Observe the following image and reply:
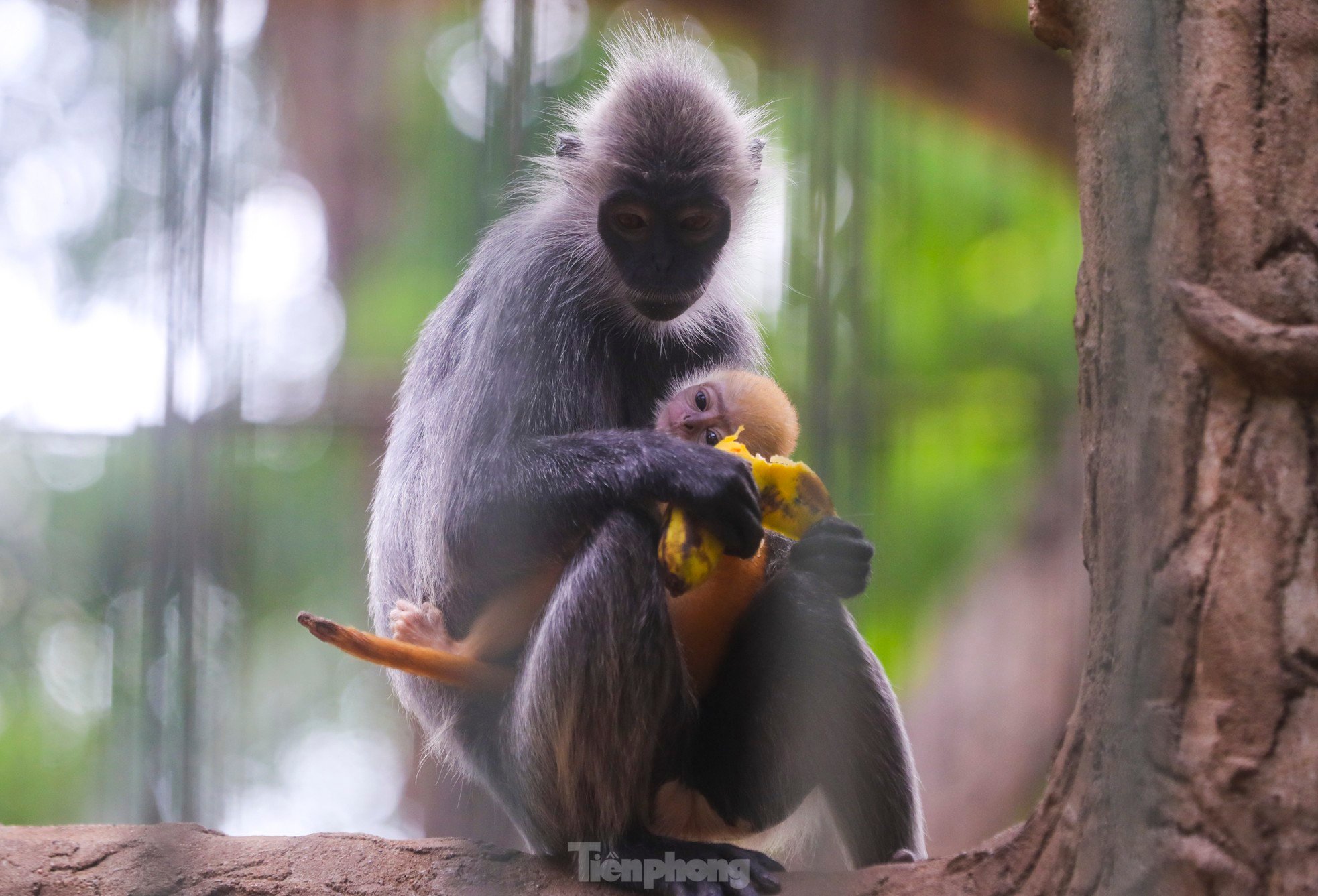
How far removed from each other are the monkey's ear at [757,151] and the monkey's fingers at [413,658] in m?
2.05

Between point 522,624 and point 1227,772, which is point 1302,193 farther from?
point 522,624

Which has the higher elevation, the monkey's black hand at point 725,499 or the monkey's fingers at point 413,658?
the monkey's black hand at point 725,499

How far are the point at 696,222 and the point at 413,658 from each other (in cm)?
168

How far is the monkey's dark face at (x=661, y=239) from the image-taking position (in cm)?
371

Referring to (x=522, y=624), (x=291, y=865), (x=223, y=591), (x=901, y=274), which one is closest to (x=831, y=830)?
(x=522, y=624)

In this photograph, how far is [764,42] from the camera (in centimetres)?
504

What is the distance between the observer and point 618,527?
9.66 ft

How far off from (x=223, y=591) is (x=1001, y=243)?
13.8ft

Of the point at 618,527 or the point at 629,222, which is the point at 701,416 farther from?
the point at 629,222

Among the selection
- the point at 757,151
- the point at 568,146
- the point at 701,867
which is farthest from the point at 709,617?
the point at 757,151

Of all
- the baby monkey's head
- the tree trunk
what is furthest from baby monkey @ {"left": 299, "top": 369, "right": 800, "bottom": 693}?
the tree trunk

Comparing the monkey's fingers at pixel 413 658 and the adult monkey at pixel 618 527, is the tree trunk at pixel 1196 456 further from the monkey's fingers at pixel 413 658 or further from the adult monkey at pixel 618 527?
the monkey's fingers at pixel 413 658

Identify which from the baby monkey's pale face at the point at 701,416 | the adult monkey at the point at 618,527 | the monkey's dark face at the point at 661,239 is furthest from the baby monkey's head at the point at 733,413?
the monkey's dark face at the point at 661,239

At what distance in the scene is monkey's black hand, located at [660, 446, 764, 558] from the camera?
2.91 metres
